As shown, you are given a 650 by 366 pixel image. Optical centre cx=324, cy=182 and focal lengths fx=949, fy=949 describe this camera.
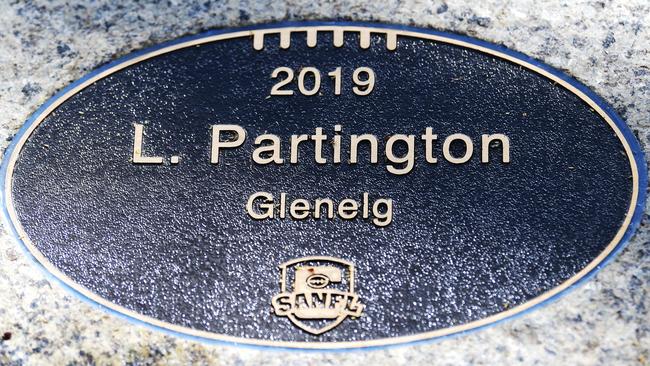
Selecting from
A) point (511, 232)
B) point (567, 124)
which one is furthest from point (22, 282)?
point (567, 124)

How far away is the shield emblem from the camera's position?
262 cm

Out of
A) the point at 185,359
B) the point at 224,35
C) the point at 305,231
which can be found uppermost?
the point at 224,35

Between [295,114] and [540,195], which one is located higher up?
[295,114]

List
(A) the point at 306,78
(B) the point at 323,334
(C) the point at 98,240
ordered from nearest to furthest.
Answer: (B) the point at 323,334 → (C) the point at 98,240 → (A) the point at 306,78

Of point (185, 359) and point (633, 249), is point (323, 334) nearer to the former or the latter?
point (185, 359)

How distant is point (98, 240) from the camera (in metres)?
2.79

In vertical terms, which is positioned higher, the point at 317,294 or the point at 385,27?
the point at 385,27

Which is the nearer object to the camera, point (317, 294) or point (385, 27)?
point (317, 294)

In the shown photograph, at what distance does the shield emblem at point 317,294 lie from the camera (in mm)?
Answer: 2623

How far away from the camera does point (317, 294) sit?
2656mm

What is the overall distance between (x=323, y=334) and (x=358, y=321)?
0.34 feet

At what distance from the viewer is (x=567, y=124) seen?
2.84 meters

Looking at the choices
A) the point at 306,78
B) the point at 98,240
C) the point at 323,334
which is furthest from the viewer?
the point at 306,78

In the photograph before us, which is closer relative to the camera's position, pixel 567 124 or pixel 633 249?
pixel 633 249
